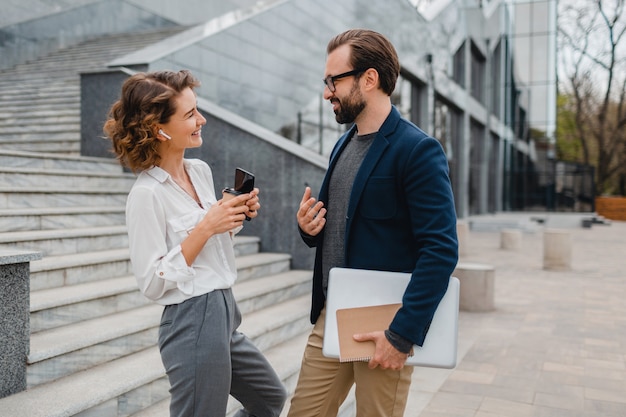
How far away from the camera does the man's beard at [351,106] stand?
2.26 meters

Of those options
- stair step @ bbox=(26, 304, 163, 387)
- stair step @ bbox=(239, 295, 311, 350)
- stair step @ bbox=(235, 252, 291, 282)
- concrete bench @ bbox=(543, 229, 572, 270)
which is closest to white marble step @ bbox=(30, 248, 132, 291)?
stair step @ bbox=(26, 304, 163, 387)

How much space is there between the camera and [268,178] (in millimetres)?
7281

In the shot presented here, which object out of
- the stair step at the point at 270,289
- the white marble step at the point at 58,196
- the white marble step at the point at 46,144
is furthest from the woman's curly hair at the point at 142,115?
the white marble step at the point at 46,144

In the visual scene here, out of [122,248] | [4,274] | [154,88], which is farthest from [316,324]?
[122,248]

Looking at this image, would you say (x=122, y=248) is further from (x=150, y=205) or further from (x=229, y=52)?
(x=229, y=52)

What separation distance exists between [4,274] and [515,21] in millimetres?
35362

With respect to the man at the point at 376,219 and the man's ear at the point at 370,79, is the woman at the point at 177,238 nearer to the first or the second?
the man at the point at 376,219

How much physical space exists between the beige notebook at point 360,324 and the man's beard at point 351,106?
70cm

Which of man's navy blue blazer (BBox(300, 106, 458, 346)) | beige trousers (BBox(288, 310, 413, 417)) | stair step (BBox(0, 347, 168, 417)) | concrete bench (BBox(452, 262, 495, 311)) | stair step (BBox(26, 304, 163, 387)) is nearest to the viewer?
man's navy blue blazer (BBox(300, 106, 458, 346))

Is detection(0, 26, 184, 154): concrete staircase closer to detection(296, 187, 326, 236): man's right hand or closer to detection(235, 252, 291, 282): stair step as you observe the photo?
detection(235, 252, 291, 282): stair step

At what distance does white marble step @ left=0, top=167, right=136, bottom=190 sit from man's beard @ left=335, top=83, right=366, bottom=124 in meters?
4.55

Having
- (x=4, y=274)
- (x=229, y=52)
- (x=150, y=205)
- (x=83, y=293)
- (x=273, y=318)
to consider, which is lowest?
(x=273, y=318)

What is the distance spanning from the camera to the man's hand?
81.0 inches

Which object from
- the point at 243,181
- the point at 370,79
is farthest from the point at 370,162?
the point at 243,181
